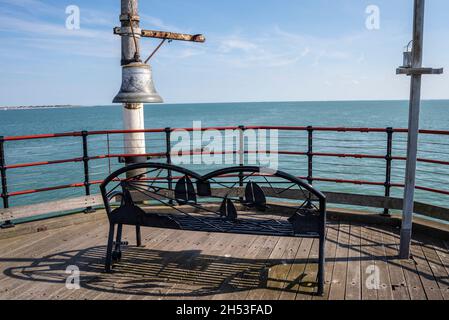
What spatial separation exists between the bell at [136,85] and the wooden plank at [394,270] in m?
3.00

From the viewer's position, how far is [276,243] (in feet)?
15.4

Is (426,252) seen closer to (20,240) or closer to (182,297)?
(182,297)

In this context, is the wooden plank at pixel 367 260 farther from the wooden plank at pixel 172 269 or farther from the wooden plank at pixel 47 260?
the wooden plank at pixel 47 260

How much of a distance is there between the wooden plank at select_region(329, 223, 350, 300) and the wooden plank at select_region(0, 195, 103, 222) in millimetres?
3259

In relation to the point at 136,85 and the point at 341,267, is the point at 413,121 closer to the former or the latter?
the point at 341,267

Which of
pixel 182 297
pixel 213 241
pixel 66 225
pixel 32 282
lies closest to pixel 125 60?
pixel 66 225

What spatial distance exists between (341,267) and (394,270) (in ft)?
1.56

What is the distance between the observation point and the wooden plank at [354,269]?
342 cm

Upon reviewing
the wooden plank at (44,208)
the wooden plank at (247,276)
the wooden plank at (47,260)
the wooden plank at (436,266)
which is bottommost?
the wooden plank at (47,260)

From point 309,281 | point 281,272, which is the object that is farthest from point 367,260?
point 281,272

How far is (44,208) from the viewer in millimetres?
5402

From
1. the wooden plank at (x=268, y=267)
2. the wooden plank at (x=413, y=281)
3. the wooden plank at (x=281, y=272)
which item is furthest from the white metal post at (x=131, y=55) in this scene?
the wooden plank at (x=413, y=281)
